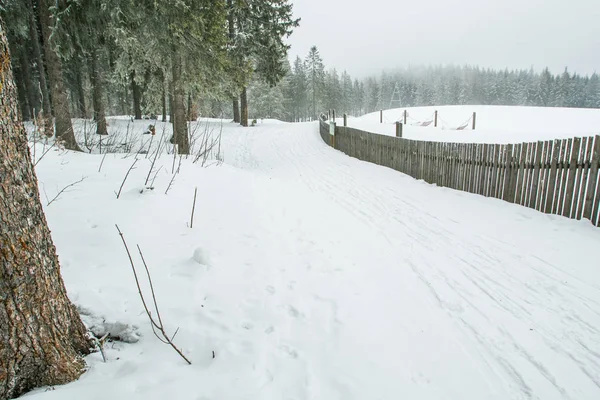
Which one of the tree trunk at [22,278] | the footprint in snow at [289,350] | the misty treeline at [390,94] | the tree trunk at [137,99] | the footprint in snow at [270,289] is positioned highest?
the misty treeline at [390,94]

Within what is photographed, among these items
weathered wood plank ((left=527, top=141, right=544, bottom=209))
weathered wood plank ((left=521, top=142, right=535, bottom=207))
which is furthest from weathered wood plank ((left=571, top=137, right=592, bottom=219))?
weathered wood plank ((left=521, top=142, right=535, bottom=207))

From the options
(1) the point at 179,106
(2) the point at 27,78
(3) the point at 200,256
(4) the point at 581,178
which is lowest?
(3) the point at 200,256

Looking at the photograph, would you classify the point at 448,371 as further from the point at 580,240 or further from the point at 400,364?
the point at 580,240

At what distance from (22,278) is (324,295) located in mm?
2562

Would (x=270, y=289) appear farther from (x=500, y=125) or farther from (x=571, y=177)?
(x=500, y=125)

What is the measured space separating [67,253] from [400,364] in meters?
3.16

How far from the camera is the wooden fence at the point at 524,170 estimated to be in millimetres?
4805

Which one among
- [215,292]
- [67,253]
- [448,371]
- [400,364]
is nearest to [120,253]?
[67,253]

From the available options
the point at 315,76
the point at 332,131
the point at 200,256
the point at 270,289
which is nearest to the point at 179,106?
the point at 332,131

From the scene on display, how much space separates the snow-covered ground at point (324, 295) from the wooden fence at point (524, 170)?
0.31 metres

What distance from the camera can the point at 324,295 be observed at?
3.42 meters

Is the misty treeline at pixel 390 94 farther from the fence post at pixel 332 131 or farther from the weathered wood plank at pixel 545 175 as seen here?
the weathered wood plank at pixel 545 175

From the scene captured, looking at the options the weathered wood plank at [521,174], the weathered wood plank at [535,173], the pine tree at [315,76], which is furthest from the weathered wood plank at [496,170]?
the pine tree at [315,76]

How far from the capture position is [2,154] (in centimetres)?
153
